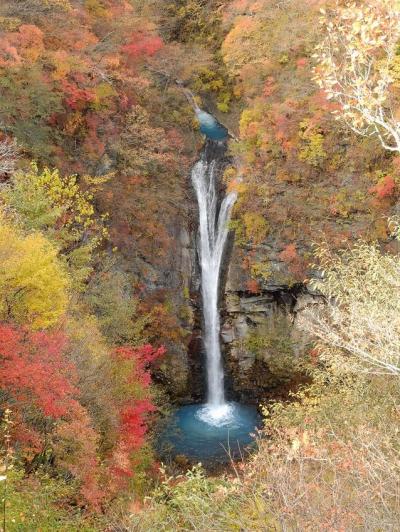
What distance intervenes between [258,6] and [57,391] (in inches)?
872

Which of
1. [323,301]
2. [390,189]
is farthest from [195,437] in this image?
[390,189]

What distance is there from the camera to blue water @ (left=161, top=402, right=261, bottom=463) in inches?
749

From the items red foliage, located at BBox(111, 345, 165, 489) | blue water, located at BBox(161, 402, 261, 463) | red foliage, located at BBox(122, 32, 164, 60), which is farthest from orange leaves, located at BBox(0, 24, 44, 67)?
blue water, located at BBox(161, 402, 261, 463)

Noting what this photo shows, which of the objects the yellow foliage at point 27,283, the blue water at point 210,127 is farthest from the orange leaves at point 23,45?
the blue water at point 210,127

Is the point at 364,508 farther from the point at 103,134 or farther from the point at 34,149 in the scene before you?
the point at 103,134

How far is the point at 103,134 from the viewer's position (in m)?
21.7

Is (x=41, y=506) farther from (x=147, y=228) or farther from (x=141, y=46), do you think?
(x=141, y=46)

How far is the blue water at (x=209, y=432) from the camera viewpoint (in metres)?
19.0

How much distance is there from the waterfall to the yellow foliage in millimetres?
11877

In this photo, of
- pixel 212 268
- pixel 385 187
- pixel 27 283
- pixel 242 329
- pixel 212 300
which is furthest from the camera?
pixel 212 268

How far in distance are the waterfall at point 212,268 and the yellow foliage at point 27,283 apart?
1188cm

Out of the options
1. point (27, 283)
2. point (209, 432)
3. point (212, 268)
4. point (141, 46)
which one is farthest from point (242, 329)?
point (141, 46)

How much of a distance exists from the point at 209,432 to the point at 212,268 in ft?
25.5

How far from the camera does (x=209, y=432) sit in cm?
2050
